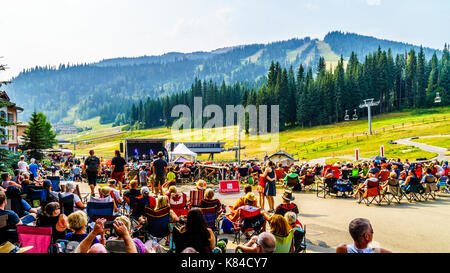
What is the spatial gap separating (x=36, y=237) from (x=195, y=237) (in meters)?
2.57

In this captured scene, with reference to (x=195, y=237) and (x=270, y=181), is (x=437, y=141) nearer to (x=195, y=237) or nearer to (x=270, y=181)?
(x=270, y=181)

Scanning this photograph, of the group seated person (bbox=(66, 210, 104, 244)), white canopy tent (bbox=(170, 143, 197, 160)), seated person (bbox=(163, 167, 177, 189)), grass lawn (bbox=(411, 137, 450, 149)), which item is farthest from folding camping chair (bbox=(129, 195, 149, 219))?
grass lawn (bbox=(411, 137, 450, 149))

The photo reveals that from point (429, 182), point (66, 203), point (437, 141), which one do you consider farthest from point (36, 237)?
point (437, 141)

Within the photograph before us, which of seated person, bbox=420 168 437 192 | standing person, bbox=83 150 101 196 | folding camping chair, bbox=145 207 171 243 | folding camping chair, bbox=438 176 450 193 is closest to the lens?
folding camping chair, bbox=145 207 171 243

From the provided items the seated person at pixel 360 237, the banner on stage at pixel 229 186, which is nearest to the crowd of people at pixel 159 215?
the seated person at pixel 360 237

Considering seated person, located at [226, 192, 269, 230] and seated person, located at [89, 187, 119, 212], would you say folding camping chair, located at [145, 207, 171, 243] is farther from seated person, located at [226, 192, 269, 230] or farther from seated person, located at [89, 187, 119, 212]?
seated person, located at [226, 192, 269, 230]

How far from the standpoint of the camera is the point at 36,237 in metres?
4.93

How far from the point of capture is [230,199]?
1438 centimetres

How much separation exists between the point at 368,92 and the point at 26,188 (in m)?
100

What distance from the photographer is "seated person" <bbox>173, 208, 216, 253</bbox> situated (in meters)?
4.43

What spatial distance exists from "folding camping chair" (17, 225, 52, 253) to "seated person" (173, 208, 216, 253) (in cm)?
206

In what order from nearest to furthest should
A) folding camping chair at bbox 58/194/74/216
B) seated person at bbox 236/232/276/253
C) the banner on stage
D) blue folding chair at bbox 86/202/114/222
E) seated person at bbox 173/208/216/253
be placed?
seated person at bbox 236/232/276/253
seated person at bbox 173/208/216/253
blue folding chair at bbox 86/202/114/222
folding camping chair at bbox 58/194/74/216
the banner on stage

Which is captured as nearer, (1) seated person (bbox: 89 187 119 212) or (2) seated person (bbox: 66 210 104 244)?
(2) seated person (bbox: 66 210 104 244)

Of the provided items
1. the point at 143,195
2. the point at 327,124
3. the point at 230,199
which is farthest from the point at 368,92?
the point at 143,195
